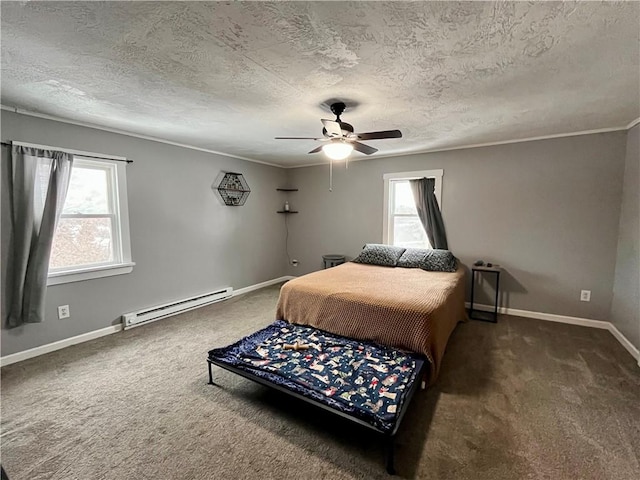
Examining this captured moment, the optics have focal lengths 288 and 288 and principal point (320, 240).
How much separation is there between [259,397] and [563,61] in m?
2.97

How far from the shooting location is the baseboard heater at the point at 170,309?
338cm

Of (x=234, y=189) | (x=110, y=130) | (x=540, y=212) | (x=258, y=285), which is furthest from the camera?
(x=258, y=285)

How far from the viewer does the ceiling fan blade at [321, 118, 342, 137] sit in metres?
2.18

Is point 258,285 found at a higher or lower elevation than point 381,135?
lower

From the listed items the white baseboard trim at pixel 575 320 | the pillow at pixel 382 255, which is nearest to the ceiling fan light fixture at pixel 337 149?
the pillow at pixel 382 255

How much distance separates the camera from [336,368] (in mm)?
2078

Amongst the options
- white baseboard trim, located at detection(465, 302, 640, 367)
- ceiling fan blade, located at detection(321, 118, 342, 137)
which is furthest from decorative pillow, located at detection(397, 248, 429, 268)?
ceiling fan blade, located at detection(321, 118, 342, 137)

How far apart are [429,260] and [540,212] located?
56.0 inches

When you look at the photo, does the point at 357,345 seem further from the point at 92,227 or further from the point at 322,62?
the point at 92,227

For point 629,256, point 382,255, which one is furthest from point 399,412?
point 629,256

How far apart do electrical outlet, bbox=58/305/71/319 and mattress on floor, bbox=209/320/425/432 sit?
71.1 inches

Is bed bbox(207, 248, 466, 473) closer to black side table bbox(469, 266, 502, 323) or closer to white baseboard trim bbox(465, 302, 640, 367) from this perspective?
black side table bbox(469, 266, 502, 323)

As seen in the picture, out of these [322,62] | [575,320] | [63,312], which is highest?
[322,62]

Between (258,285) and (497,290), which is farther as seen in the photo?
(258,285)
